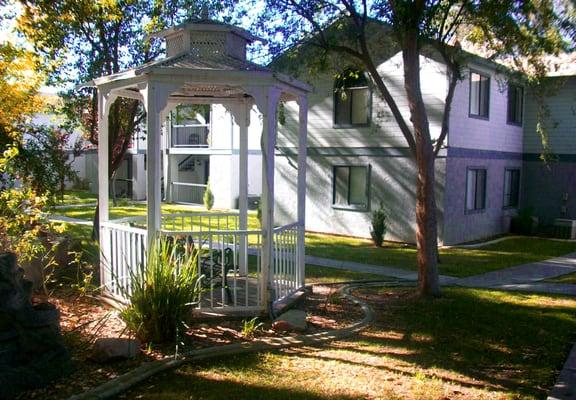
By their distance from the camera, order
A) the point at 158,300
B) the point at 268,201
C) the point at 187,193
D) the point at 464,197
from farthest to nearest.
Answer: the point at 187,193 < the point at 464,197 < the point at 268,201 < the point at 158,300

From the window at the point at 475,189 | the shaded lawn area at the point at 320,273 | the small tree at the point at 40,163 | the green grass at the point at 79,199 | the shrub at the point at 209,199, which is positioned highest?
the small tree at the point at 40,163

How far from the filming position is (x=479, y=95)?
706 inches

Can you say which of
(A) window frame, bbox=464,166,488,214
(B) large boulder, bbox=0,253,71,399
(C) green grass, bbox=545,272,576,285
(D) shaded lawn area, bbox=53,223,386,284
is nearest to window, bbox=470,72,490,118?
(A) window frame, bbox=464,166,488,214

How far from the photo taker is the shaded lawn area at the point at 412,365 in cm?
Result: 538

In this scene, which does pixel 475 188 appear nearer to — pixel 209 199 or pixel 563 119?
pixel 563 119

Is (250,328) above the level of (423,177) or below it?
below

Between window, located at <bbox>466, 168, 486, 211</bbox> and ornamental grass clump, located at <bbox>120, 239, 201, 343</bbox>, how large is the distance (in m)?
13.1

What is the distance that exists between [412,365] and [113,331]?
3.65 meters

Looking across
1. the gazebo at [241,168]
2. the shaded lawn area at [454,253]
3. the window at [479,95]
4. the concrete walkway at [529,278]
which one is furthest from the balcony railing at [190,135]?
the gazebo at [241,168]

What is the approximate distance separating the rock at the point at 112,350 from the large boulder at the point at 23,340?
1.14 feet

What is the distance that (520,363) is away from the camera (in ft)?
20.9

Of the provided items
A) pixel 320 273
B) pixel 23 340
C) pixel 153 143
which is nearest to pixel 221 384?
pixel 23 340

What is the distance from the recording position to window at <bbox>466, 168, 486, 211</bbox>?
58.4 ft

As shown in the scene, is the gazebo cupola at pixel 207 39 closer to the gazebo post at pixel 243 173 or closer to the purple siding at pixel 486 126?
the gazebo post at pixel 243 173
